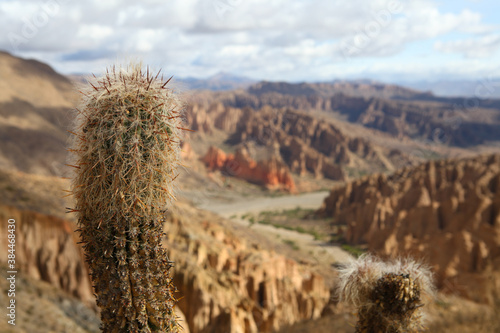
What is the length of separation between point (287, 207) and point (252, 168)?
61.1 feet

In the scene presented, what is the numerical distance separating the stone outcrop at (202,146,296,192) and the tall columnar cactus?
228 ft

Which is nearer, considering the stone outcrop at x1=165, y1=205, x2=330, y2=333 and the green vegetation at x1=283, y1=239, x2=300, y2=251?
the stone outcrop at x1=165, y1=205, x2=330, y2=333

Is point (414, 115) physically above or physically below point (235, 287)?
above

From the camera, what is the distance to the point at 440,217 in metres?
33.9

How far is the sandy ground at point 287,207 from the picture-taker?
115ft

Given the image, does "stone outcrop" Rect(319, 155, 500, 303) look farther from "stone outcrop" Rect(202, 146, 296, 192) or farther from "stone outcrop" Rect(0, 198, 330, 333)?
"stone outcrop" Rect(202, 146, 296, 192)

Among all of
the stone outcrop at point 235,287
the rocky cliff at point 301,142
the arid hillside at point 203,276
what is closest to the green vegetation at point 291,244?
the stone outcrop at point 235,287

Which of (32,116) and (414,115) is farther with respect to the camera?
(414,115)

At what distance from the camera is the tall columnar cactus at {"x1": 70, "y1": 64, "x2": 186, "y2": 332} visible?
11.2 feet

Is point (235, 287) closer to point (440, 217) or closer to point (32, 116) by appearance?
point (440, 217)

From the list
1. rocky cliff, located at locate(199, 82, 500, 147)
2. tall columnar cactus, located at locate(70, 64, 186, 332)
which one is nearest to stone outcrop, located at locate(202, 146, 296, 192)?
rocky cliff, located at locate(199, 82, 500, 147)

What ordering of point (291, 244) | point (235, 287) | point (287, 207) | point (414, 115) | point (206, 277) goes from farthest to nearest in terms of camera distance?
point (414, 115), point (287, 207), point (291, 244), point (235, 287), point (206, 277)

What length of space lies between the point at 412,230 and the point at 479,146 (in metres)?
105

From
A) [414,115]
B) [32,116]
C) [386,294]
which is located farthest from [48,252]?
[414,115]
